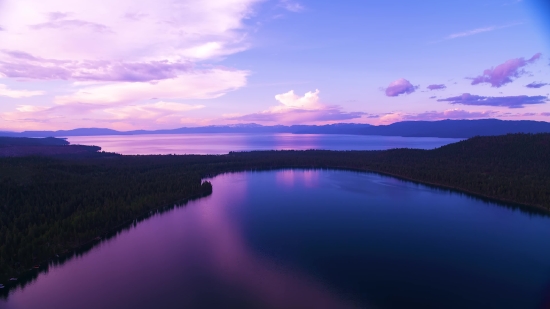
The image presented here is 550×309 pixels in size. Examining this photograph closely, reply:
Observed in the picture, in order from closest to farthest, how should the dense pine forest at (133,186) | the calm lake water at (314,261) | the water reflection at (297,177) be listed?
the calm lake water at (314,261)
the dense pine forest at (133,186)
the water reflection at (297,177)

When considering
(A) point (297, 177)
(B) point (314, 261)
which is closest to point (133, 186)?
(B) point (314, 261)

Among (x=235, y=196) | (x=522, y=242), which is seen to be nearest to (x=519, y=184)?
(x=522, y=242)

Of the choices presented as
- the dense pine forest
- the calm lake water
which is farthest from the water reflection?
the calm lake water

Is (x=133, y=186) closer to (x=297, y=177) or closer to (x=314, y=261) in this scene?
(x=314, y=261)

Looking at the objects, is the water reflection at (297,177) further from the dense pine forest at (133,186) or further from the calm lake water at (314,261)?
the calm lake water at (314,261)

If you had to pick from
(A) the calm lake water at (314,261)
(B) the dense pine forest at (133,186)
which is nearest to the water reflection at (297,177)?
(B) the dense pine forest at (133,186)

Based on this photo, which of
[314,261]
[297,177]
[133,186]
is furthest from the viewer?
[297,177]
